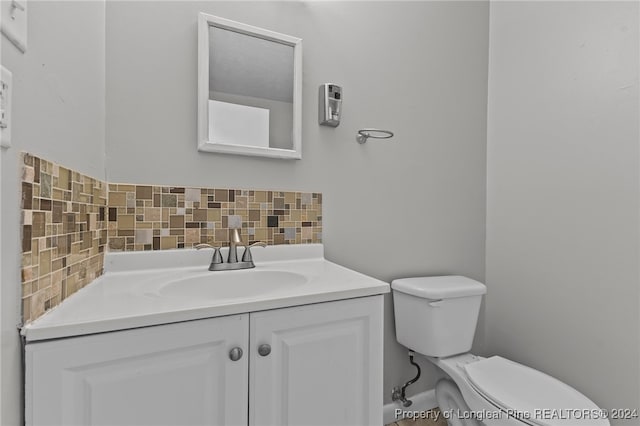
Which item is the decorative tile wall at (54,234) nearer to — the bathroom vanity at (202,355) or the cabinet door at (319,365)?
the bathroom vanity at (202,355)

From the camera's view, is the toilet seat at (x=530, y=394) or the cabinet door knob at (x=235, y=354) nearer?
the cabinet door knob at (x=235, y=354)

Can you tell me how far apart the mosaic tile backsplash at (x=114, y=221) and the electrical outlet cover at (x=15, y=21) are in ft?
0.63

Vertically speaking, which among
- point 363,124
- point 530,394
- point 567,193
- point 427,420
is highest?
point 363,124

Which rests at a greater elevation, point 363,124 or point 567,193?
point 363,124

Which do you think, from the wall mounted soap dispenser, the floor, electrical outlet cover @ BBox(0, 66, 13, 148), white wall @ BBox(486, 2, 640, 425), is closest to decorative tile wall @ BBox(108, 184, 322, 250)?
the wall mounted soap dispenser

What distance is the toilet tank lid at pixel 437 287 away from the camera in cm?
135

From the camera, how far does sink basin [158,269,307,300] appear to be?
98 cm

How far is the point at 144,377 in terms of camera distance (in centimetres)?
62

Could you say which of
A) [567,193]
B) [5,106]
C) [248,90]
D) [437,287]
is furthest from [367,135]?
[5,106]

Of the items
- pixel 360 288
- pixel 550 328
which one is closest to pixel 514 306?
pixel 550 328

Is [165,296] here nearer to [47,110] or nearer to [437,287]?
[47,110]

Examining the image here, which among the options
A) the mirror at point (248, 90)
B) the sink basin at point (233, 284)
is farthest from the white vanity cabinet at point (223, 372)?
the mirror at point (248, 90)

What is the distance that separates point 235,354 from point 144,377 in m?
0.18

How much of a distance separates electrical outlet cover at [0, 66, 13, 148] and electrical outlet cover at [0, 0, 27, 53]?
2.5 inches
